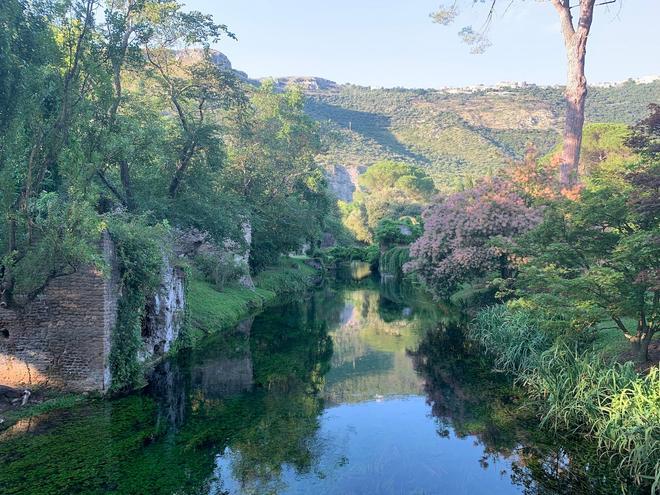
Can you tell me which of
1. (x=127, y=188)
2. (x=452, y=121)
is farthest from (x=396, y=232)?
(x=452, y=121)

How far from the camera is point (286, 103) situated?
45.1 metres

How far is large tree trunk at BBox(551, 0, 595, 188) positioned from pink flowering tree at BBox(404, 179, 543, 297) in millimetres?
2441

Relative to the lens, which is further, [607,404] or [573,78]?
[573,78]

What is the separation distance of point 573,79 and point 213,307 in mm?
18123

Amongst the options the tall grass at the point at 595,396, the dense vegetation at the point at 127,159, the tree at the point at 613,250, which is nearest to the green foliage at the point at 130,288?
the dense vegetation at the point at 127,159

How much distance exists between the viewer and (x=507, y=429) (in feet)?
34.5

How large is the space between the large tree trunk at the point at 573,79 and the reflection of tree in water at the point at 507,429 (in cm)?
1025

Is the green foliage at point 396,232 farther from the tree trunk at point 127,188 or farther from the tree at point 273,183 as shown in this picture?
the tree trunk at point 127,188

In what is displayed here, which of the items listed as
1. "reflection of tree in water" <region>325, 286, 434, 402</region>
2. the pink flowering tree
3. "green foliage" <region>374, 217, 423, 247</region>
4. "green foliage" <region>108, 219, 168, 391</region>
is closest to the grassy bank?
"reflection of tree in water" <region>325, 286, 434, 402</region>

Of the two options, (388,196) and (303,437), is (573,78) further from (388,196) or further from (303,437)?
(388,196)

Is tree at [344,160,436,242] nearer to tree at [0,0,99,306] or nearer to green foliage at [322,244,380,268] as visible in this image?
green foliage at [322,244,380,268]

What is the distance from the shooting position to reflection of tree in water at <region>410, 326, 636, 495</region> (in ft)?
27.3

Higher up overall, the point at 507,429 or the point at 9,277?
the point at 9,277

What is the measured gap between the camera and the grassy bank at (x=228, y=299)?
64.7 feet
